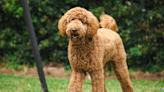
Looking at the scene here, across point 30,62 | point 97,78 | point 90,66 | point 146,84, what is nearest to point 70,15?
point 90,66

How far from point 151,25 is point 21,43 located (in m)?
3.94

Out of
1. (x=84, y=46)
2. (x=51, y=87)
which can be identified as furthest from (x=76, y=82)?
(x=51, y=87)

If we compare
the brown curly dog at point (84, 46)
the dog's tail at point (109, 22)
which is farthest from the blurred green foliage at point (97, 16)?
the brown curly dog at point (84, 46)

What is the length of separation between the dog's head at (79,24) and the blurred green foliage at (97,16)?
2919 mm

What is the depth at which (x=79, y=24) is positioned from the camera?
→ 2234 millimetres

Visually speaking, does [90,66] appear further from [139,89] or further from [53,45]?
[53,45]

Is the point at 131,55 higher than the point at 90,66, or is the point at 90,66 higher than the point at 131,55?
the point at 90,66

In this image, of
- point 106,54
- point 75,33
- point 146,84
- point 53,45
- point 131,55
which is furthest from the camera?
point 53,45

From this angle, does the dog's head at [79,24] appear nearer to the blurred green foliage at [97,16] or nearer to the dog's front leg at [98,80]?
the dog's front leg at [98,80]

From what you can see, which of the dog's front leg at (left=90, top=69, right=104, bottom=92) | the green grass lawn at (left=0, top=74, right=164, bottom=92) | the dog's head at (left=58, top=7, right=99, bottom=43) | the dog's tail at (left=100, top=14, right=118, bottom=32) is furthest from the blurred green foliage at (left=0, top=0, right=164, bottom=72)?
the dog's head at (left=58, top=7, right=99, bottom=43)

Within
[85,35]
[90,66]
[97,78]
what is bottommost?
[97,78]

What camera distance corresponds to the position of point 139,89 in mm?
4109

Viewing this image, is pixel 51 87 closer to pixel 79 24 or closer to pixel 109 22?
pixel 109 22

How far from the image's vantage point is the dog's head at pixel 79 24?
2230 mm
